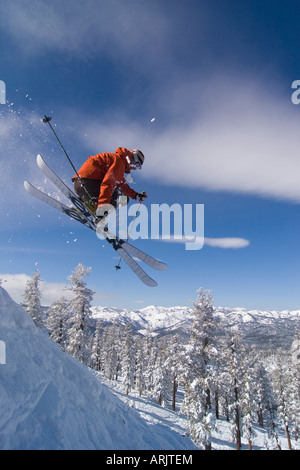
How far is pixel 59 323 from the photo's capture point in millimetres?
26953

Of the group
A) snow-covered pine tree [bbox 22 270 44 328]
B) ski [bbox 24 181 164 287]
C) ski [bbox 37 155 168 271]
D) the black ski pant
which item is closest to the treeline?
snow-covered pine tree [bbox 22 270 44 328]

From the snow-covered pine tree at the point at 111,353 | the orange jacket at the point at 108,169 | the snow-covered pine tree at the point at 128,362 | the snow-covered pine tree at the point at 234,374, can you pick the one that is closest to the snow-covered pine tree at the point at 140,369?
the snow-covered pine tree at the point at 128,362

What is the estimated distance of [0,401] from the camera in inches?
168

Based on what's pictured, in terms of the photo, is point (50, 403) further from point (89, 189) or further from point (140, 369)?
point (140, 369)

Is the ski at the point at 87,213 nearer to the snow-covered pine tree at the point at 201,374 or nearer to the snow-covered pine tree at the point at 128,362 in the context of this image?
the snow-covered pine tree at the point at 201,374

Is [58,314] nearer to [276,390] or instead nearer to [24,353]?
[24,353]

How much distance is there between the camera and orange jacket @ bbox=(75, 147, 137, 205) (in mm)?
7055

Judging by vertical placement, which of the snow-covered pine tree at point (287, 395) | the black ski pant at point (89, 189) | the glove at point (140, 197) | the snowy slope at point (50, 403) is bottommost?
the snow-covered pine tree at point (287, 395)

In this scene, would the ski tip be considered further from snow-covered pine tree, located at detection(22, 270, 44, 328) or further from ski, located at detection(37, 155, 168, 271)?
snow-covered pine tree, located at detection(22, 270, 44, 328)

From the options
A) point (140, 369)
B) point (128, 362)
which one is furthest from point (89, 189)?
point (140, 369)

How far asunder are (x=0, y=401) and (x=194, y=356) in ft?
44.3

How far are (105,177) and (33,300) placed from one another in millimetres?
23636

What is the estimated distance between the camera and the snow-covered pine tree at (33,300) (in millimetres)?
25016

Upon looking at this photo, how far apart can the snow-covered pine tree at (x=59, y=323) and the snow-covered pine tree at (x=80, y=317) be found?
471 cm
